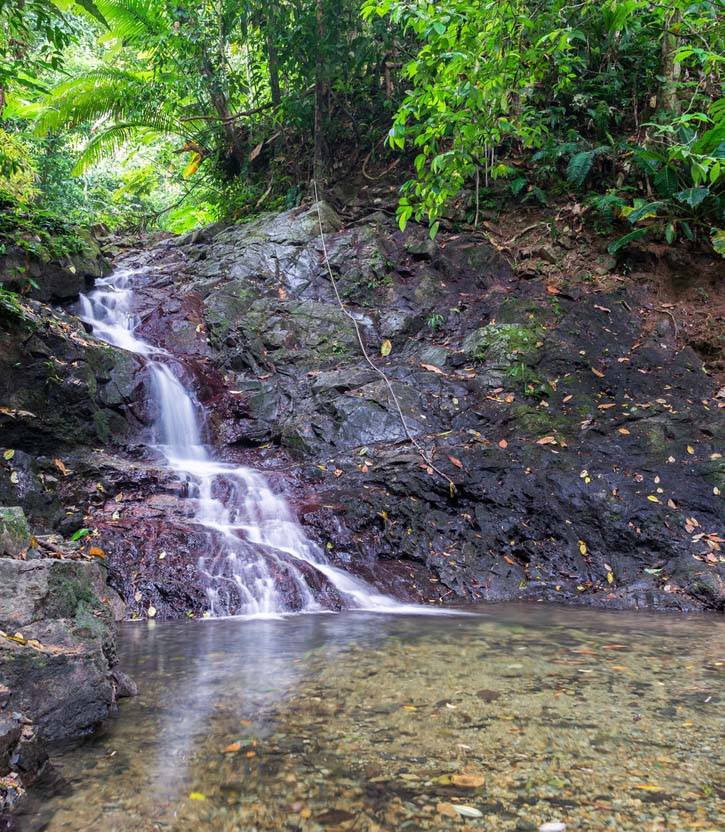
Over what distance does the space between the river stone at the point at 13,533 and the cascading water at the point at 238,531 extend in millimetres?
2330

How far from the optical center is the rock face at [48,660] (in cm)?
192

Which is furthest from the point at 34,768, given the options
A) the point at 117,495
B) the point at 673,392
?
the point at 673,392

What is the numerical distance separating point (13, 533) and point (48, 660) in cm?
81

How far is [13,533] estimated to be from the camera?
2.81 metres

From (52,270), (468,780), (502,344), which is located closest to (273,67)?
(52,270)

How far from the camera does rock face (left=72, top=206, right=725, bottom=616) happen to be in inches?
223

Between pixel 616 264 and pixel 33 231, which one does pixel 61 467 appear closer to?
pixel 33 231

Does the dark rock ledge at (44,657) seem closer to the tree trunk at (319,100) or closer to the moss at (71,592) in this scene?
the moss at (71,592)

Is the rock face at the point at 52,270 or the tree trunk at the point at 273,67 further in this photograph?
the tree trunk at the point at 273,67

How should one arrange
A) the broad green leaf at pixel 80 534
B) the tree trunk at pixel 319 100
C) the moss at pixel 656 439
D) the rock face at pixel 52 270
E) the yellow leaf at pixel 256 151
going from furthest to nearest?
the yellow leaf at pixel 256 151
the tree trunk at pixel 319 100
the rock face at pixel 52 270
the moss at pixel 656 439
the broad green leaf at pixel 80 534

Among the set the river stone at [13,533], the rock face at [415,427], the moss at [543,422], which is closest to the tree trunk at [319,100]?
the rock face at [415,427]

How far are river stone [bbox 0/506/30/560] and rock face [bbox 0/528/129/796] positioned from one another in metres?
0.11

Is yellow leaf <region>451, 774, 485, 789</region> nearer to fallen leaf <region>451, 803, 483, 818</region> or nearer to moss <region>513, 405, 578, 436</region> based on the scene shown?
fallen leaf <region>451, 803, 483, 818</region>

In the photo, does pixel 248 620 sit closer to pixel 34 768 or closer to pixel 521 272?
pixel 34 768
